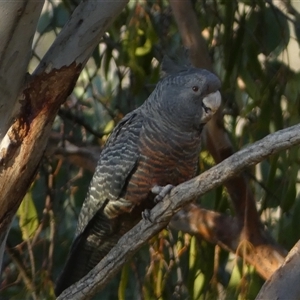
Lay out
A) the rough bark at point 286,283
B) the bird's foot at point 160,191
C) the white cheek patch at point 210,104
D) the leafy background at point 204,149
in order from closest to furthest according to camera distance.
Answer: the rough bark at point 286,283 → the bird's foot at point 160,191 → the white cheek patch at point 210,104 → the leafy background at point 204,149

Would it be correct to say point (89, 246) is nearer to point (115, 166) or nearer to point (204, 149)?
point (115, 166)

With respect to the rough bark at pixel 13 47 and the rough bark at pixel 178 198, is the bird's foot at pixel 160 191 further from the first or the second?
the rough bark at pixel 13 47

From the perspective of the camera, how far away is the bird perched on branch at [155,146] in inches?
64.7

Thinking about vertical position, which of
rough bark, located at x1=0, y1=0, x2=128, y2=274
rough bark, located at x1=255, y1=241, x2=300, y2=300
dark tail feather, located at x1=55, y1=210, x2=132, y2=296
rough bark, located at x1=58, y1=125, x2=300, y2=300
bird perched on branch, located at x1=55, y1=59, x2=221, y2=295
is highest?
rough bark, located at x1=0, y1=0, x2=128, y2=274

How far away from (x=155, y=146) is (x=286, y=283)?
554 millimetres

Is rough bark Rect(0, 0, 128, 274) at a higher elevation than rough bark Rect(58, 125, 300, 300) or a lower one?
higher

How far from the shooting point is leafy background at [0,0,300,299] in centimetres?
174

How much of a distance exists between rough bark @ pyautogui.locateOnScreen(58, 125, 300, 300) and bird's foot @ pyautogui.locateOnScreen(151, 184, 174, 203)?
14 cm

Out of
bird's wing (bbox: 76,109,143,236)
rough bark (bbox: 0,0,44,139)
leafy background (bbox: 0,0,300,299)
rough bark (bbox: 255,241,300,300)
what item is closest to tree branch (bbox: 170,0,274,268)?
leafy background (bbox: 0,0,300,299)

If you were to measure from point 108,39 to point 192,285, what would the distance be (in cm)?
79

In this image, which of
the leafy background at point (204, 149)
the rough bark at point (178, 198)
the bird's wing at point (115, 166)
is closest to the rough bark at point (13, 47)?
the rough bark at point (178, 198)

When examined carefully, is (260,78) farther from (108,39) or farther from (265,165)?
(108,39)

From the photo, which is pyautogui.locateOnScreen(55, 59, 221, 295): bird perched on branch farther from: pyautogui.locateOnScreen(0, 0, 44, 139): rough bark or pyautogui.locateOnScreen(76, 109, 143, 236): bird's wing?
pyautogui.locateOnScreen(0, 0, 44, 139): rough bark

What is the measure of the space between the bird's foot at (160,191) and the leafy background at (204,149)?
249mm
